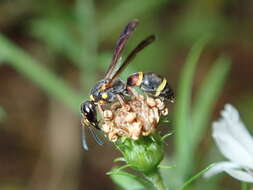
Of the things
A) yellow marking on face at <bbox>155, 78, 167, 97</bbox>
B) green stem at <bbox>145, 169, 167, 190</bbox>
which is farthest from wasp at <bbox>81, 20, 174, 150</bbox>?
green stem at <bbox>145, 169, 167, 190</bbox>

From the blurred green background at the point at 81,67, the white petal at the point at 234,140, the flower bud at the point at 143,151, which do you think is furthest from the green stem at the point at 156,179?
the blurred green background at the point at 81,67

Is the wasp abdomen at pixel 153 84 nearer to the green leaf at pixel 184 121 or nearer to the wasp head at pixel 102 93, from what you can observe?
the wasp head at pixel 102 93

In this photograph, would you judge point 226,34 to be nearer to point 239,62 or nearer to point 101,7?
point 239,62

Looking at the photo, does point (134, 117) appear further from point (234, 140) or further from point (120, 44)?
point (234, 140)

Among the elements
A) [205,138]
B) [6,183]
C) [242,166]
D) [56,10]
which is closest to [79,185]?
[6,183]

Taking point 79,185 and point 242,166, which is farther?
point 79,185

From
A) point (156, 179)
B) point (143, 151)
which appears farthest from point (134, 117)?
point (156, 179)

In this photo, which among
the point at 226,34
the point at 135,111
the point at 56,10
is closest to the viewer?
the point at 135,111
